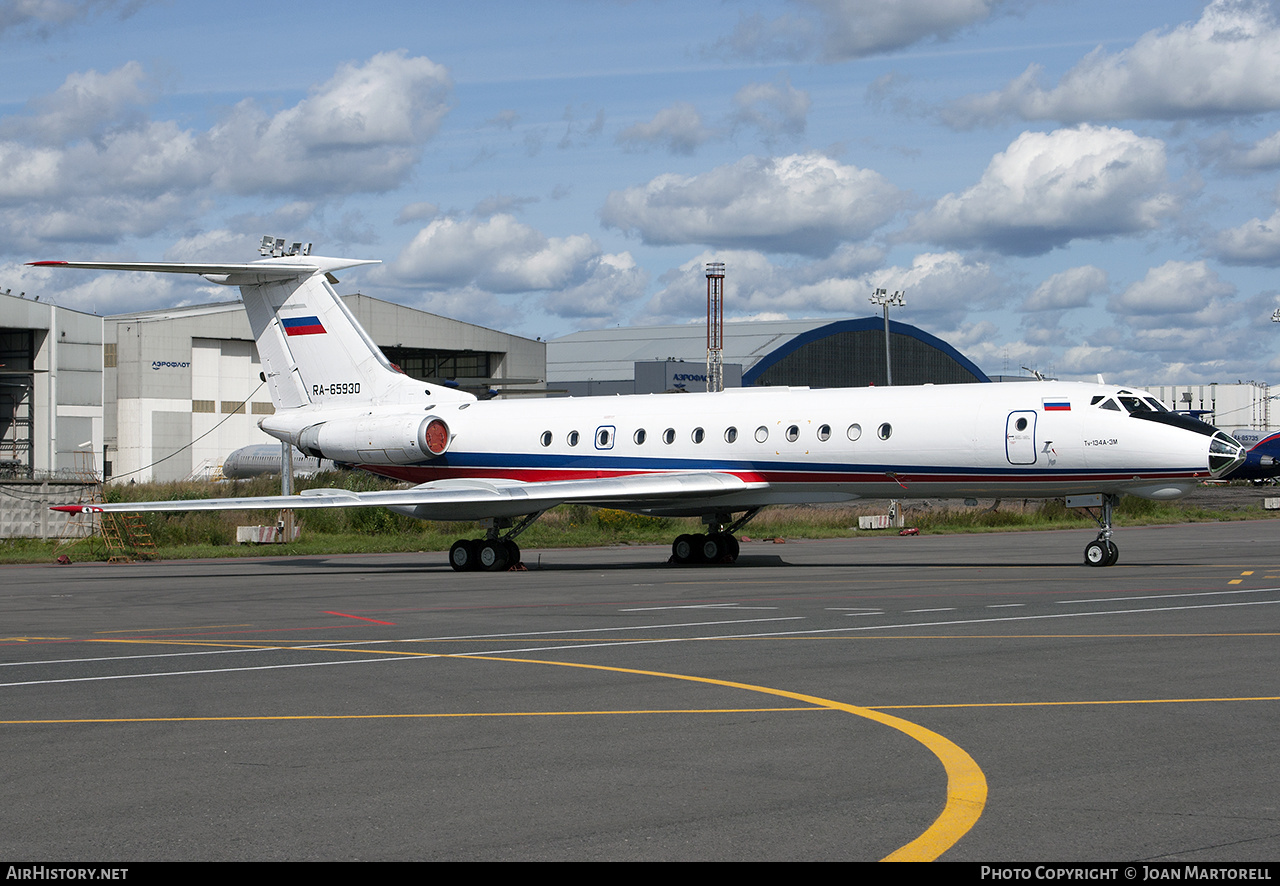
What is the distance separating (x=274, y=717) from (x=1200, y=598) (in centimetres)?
1339

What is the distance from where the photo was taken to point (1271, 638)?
13.6 metres

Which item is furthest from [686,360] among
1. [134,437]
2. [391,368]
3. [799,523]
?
[391,368]

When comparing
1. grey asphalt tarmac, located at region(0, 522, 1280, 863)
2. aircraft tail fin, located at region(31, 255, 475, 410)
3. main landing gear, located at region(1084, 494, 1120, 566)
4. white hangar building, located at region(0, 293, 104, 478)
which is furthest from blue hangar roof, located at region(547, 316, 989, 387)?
grey asphalt tarmac, located at region(0, 522, 1280, 863)

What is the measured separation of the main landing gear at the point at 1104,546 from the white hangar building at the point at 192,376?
41.4 metres

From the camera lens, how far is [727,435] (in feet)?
89.5

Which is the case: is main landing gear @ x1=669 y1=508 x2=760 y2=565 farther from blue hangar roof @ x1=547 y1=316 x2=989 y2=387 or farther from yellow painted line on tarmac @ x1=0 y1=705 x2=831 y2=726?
blue hangar roof @ x1=547 y1=316 x2=989 y2=387

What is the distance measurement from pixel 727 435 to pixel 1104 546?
763 centimetres

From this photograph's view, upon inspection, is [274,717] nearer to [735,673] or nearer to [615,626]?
[735,673]

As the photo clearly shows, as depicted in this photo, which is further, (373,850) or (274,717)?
(274,717)

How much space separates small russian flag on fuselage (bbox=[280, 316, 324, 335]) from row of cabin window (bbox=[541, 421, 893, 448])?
6.13 meters

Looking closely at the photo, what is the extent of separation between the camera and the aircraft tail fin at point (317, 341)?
101 ft

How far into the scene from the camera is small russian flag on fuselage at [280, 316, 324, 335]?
3089 cm

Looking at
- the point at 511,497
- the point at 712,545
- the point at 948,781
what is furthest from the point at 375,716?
the point at 712,545

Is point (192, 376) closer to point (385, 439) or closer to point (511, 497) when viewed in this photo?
point (385, 439)
